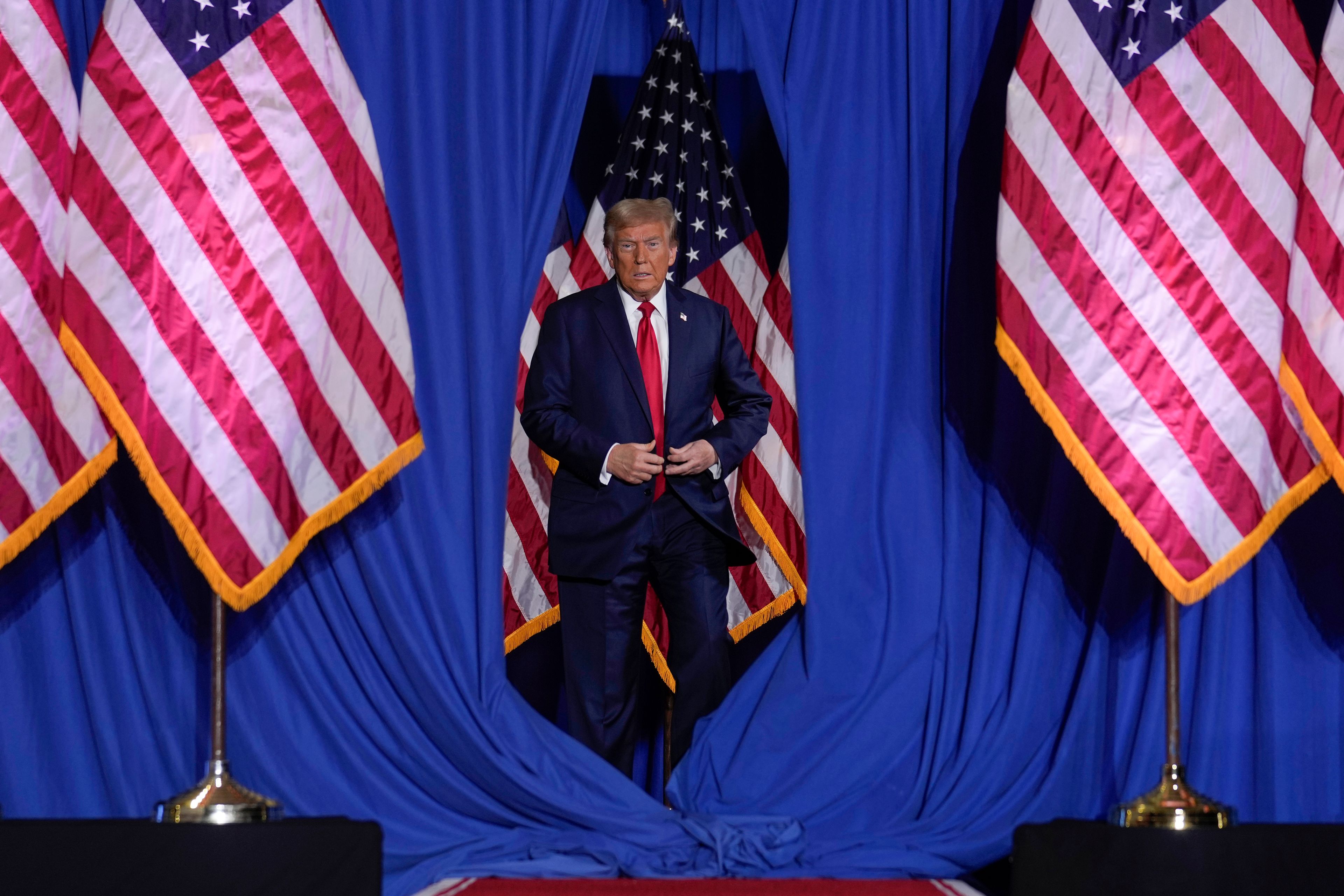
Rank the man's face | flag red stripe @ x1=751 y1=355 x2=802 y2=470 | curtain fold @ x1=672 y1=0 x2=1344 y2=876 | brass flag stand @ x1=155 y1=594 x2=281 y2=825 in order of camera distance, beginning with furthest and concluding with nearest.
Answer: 1. flag red stripe @ x1=751 y1=355 x2=802 y2=470
2. curtain fold @ x1=672 y1=0 x2=1344 y2=876
3. the man's face
4. brass flag stand @ x1=155 y1=594 x2=281 y2=825

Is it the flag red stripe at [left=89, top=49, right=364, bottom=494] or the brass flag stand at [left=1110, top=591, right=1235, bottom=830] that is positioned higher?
the flag red stripe at [left=89, top=49, right=364, bottom=494]

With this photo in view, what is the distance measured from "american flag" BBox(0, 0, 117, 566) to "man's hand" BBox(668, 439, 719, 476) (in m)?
1.36

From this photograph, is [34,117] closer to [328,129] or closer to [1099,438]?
[328,129]

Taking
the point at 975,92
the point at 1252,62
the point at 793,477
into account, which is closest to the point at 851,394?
the point at 793,477

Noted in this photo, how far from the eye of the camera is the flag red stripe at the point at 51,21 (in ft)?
11.4

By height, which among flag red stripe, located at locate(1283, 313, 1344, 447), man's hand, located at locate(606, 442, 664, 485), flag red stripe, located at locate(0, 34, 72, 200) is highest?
flag red stripe, located at locate(0, 34, 72, 200)

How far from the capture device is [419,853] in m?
3.52

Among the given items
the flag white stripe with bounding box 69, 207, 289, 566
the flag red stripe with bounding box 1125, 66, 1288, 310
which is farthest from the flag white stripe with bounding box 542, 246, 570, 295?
the flag red stripe with bounding box 1125, 66, 1288, 310

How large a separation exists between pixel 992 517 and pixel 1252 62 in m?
1.29

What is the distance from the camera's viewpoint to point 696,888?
3213mm

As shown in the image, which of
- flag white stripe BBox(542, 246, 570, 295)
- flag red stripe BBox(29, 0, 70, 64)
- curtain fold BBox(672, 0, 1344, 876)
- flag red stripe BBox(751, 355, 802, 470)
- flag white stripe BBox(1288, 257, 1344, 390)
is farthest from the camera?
flag white stripe BBox(542, 246, 570, 295)

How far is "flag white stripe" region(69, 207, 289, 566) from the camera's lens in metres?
3.24

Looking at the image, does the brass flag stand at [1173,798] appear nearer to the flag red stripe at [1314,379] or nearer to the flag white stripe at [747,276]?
the flag red stripe at [1314,379]

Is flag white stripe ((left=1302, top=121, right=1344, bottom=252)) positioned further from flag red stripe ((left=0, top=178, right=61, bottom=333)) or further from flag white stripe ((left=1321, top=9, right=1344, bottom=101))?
flag red stripe ((left=0, top=178, right=61, bottom=333))
